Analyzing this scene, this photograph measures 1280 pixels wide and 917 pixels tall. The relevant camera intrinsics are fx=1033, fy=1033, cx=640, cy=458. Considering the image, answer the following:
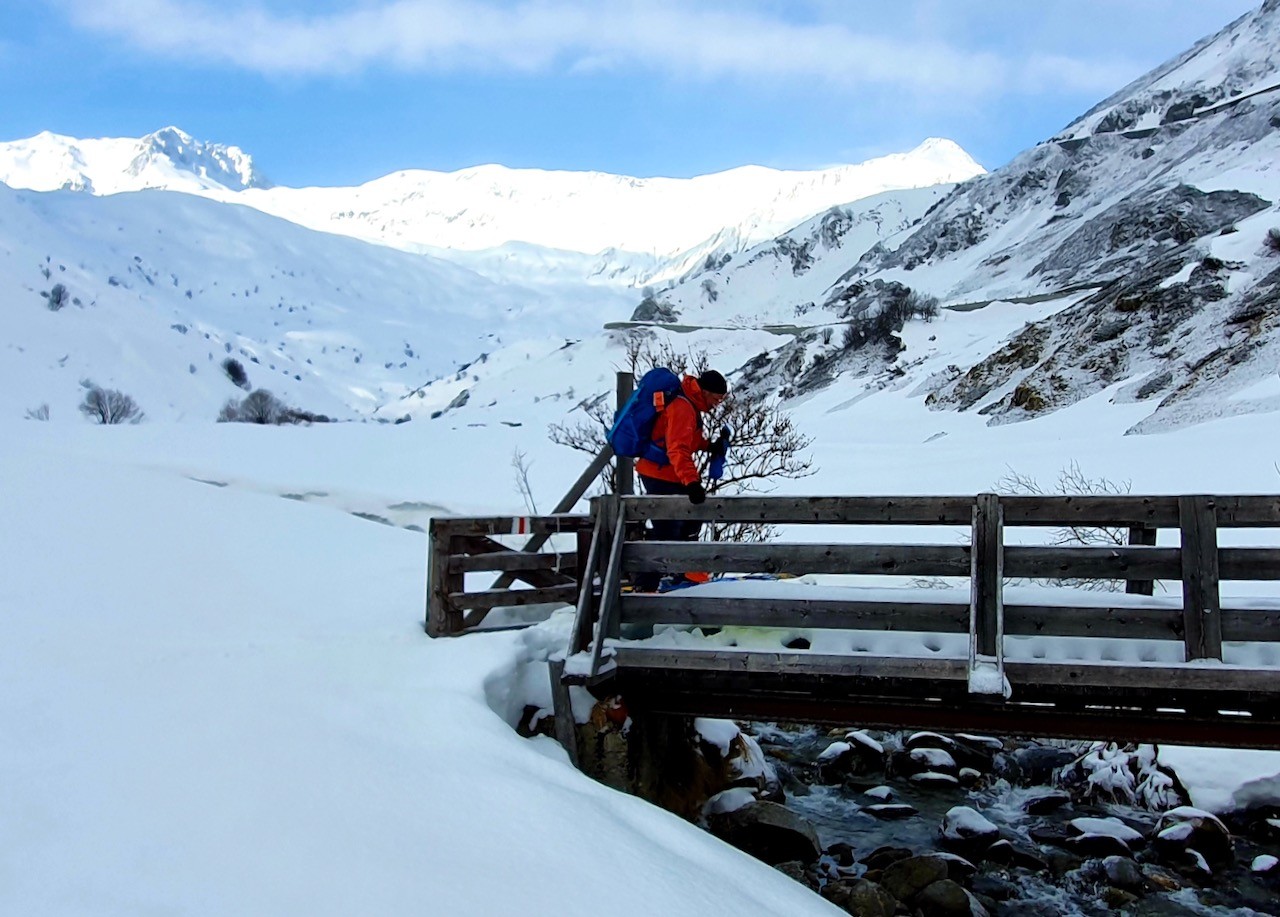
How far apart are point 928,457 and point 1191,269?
9.75 meters

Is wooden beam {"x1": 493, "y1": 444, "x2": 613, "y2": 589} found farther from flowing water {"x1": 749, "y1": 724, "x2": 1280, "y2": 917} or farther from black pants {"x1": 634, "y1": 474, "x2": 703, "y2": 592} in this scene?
flowing water {"x1": 749, "y1": 724, "x2": 1280, "y2": 917}

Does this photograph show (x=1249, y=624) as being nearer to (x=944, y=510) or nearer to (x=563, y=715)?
(x=944, y=510)

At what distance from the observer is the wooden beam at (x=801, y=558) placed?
584cm

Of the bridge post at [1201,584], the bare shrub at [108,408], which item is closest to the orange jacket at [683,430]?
the bridge post at [1201,584]

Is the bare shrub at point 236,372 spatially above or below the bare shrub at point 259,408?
above

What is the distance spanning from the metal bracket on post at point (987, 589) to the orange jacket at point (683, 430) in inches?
69.4

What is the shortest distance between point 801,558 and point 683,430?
1.29 m

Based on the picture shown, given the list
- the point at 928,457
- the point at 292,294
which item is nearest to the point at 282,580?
the point at 928,457

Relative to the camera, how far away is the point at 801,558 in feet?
19.8

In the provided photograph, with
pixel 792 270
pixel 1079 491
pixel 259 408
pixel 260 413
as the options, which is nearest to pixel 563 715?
pixel 1079 491

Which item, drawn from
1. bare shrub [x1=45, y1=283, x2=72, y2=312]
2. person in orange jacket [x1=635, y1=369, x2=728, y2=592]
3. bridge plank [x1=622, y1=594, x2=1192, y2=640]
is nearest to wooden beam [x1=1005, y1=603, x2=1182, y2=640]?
bridge plank [x1=622, y1=594, x2=1192, y2=640]

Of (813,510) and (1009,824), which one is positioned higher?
(813,510)

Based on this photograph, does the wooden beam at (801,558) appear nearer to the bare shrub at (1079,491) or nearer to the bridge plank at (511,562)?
the bridge plank at (511,562)

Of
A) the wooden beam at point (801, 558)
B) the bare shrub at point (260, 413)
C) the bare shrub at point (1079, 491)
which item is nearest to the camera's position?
the wooden beam at point (801, 558)
